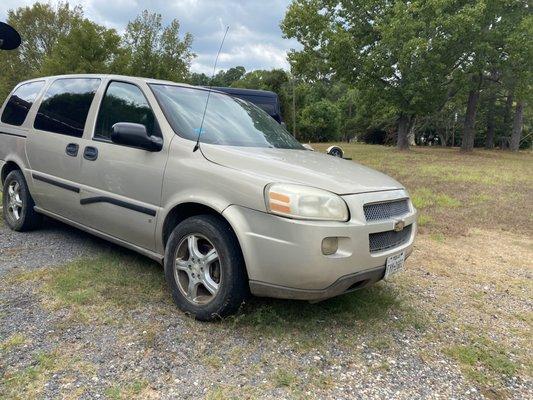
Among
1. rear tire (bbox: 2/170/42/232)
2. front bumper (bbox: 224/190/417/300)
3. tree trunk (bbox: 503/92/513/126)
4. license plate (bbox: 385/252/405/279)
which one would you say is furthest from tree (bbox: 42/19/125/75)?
tree trunk (bbox: 503/92/513/126)

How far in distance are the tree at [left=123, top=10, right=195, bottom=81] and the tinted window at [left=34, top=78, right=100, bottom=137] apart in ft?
75.7

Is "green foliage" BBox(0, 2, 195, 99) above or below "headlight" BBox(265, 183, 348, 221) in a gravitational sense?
above

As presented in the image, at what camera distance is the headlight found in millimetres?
2812

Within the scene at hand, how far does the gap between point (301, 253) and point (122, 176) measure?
1.76 m

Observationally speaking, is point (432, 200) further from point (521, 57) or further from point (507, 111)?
point (507, 111)

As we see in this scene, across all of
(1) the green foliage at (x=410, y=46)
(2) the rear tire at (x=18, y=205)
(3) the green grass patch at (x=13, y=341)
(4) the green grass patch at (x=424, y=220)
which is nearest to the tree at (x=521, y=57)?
(1) the green foliage at (x=410, y=46)

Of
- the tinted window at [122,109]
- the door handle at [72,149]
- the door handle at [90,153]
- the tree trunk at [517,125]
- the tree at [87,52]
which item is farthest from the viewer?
the tree trunk at [517,125]

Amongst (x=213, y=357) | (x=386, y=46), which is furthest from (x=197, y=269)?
(x=386, y=46)

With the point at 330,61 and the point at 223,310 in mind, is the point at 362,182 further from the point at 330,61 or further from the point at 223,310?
the point at 330,61

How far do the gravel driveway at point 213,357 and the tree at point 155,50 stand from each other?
25.2 metres

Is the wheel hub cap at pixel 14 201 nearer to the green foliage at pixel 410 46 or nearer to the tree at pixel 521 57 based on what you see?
the green foliage at pixel 410 46

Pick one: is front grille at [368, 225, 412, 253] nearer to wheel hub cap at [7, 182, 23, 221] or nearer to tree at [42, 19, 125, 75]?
wheel hub cap at [7, 182, 23, 221]

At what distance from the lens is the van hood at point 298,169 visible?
3012mm

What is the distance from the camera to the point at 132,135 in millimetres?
3387
